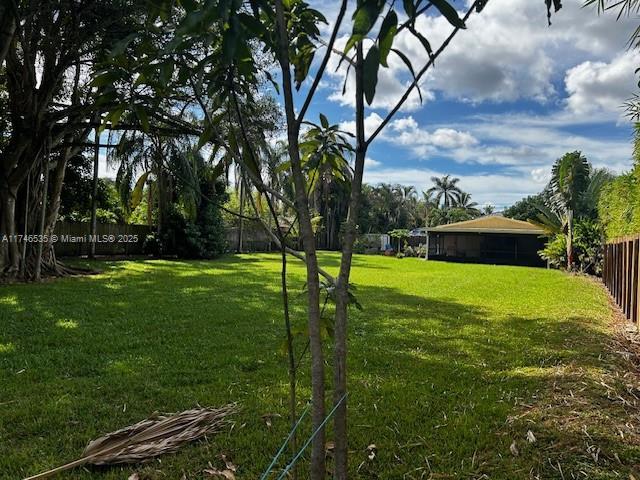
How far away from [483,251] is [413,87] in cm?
3012

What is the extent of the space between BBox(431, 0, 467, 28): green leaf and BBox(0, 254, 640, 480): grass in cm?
129

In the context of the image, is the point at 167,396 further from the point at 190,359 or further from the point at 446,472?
the point at 446,472

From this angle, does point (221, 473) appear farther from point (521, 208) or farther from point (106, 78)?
point (521, 208)

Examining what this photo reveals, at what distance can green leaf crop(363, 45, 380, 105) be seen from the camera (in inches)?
43.8

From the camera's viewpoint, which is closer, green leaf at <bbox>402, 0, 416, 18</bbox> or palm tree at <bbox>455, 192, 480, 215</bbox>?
green leaf at <bbox>402, 0, 416, 18</bbox>

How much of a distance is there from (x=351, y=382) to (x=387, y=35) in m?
3.11

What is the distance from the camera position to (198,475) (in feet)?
7.53

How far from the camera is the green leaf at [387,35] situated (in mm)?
1154

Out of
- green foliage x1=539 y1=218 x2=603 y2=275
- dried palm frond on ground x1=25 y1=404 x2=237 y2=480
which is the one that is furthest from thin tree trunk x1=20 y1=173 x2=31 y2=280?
green foliage x1=539 y1=218 x2=603 y2=275

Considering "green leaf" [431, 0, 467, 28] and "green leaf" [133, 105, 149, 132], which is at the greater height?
"green leaf" [431, 0, 467, 28]

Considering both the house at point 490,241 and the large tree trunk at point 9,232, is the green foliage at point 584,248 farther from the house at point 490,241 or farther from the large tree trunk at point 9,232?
the large tree trunk at point 9,232

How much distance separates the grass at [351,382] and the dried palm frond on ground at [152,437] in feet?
0.23

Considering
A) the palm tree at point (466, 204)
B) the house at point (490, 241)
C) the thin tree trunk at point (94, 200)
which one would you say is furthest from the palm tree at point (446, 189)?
the thin tree trunk at point (94, 200)

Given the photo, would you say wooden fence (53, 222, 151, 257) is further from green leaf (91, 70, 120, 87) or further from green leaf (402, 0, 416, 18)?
green leaf (402, 0, 416, 18)
